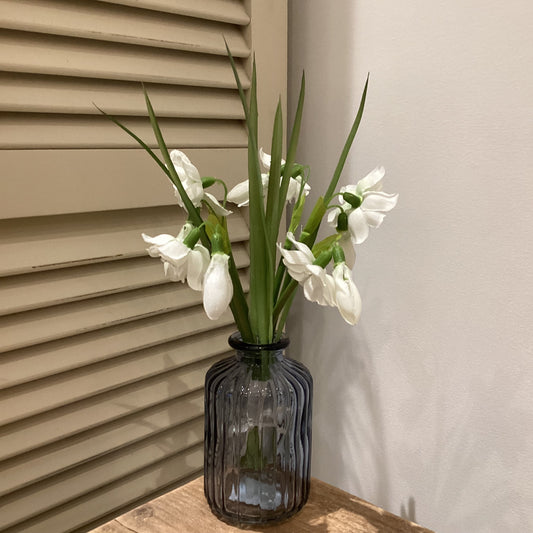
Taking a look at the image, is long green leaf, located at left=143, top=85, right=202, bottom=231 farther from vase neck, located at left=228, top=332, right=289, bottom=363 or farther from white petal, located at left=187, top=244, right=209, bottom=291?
vase neck, located at left=228, top=332, right=289, bottom=363

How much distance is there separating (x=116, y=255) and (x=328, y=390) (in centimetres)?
45

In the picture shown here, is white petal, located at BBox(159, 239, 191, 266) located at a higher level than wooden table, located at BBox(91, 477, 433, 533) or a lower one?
higher

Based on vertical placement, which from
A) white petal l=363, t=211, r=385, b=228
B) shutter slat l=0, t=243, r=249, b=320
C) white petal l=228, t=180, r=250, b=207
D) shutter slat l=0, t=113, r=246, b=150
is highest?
shutter slat l=0, t=113, r=246, b=150

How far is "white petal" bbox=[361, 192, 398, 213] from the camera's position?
632 mm

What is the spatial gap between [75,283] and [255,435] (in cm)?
30

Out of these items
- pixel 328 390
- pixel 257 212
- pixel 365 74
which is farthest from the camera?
pixel 328 390

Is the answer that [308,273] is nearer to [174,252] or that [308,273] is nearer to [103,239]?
[174,252]

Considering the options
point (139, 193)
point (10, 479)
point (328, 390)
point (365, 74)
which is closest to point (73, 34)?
point (139, 193)

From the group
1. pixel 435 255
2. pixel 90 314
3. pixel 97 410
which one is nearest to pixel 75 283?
pixel 90 314

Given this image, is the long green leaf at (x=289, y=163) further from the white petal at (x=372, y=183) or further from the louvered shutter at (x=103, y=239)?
the louvered shutter at (x=103, y=239)

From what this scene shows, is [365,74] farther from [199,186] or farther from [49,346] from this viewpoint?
[49,346]

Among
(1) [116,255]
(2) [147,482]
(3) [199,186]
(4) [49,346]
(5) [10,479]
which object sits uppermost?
(3) [199,186]

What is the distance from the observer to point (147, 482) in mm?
836

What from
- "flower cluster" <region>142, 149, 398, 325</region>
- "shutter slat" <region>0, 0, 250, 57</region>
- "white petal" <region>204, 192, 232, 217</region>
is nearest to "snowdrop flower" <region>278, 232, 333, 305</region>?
"flower cluster" <region>142, 149, 398, 325</region>
